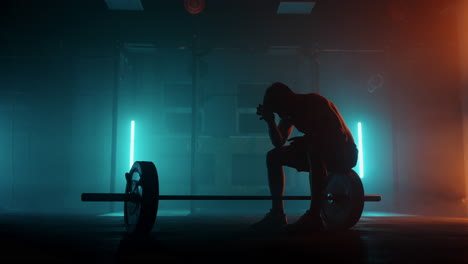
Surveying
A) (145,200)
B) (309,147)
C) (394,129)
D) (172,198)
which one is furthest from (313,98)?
(394,129)

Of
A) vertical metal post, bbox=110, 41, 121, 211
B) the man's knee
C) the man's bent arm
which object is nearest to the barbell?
the man's knee

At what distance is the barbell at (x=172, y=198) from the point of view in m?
1.85

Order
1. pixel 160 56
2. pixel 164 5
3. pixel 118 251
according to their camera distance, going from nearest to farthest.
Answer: pixel 118 251
pixel 164 5
pixel 160 56

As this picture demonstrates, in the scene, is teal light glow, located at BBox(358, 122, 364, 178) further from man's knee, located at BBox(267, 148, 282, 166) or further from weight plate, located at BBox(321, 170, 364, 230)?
man's knee, located at BBox(267, 148, 282, 166)

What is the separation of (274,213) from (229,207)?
390 centimetres

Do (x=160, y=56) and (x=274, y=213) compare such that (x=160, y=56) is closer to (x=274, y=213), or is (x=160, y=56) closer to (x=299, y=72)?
(x=299, y=72)

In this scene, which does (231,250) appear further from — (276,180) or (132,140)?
(132,140)

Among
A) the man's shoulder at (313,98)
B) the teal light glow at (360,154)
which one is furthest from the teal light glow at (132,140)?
the man's shoulder at (313,98)

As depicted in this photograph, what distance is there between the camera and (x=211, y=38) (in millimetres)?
6172

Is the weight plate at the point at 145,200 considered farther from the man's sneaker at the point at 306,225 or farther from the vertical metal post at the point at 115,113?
the vertical metal post at the point at 115,113

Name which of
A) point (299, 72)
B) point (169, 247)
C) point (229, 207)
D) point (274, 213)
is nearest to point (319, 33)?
point (299, 72)

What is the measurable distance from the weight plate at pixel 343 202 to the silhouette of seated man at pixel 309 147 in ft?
0.29

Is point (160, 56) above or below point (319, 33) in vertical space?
below

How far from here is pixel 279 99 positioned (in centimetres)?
219
